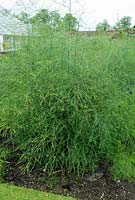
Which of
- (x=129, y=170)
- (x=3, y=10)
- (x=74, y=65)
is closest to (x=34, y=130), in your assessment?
(x=74, y=65)

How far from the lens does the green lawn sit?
446 cm

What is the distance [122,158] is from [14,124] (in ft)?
4.46

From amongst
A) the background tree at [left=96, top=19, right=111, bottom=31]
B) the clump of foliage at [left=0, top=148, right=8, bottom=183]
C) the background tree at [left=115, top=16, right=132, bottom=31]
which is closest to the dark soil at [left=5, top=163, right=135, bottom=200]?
the clump of foliage at [left=0, top=148, right=8, bottom=183]

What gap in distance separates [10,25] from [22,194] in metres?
2.54

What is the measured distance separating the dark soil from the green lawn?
214 mm

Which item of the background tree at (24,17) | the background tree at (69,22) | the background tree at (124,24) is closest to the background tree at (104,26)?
the background tree at (124,24)

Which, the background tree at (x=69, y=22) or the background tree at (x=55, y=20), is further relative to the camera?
the background tree at (x=55, y=20)

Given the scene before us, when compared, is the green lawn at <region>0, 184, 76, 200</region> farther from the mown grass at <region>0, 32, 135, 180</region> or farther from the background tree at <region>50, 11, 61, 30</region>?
the background tree at <region>50, 11, 61, 30</region>

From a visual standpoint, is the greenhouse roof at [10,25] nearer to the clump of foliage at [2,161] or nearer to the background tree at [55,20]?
the background tree at [55,20]

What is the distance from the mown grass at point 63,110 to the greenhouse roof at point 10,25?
0.35 m

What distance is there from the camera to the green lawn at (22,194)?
446cm

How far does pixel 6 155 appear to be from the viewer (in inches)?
206

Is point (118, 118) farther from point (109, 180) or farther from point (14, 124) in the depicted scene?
point (14, 124)

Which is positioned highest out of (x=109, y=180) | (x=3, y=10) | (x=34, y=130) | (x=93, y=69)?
(x=3, y=10)
